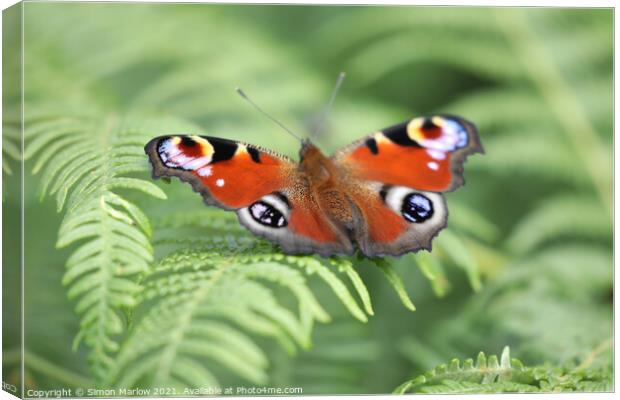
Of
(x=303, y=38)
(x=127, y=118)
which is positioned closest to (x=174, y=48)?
(x=303, y=38)

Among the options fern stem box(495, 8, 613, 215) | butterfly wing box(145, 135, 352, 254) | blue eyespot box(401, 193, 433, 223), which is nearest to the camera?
butterfly wing box(145, 135, 352, 254)

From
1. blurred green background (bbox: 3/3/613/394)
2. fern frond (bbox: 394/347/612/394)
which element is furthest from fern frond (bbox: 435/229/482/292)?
fern frond (bbox: 394/347/612/394)

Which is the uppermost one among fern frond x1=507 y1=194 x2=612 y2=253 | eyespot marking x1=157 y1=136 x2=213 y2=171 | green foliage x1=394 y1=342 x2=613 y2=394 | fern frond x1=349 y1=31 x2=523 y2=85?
fern frond x1=349 y1=31 x2=523 y2=85

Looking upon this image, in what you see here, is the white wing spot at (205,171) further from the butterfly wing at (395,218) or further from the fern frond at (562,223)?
the fern frond at (562,223)

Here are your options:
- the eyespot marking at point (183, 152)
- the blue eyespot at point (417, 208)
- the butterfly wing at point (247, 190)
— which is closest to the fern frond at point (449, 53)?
the blue eyespot at point (417, 208)

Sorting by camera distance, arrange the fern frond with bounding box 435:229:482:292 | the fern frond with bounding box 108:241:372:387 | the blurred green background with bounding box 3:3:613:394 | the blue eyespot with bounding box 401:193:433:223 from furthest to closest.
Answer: the blurred green background with bounding box 3:3:613:394 < the fern frond with bounding box 435:229:482:292 < the blue eyespot with bounding box 401:193:433:223 < the fern frond with bounding box 108:241:372:387

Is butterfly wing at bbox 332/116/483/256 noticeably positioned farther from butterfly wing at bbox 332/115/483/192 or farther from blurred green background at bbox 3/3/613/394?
blurred green background at bbox 3/3/613/394

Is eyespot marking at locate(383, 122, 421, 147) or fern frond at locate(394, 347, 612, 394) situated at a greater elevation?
eyespot marking at locate(383, 122, 421, 147)
